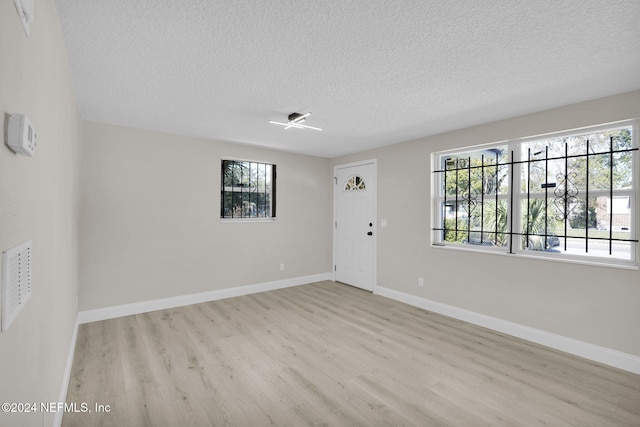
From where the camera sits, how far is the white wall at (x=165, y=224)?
3.57 m

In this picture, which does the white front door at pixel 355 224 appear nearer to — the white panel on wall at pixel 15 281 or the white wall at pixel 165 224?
the white wall at pixel 165 224

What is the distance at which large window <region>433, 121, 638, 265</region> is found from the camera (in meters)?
2.70

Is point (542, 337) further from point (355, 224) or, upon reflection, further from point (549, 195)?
point (355, 224)

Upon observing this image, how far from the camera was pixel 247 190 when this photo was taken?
489 cm

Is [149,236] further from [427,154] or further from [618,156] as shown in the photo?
[618,156]

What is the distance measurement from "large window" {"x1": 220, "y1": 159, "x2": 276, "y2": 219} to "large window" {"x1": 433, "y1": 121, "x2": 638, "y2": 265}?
281cm

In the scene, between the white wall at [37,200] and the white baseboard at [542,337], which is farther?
the white baseboard at [542,337]

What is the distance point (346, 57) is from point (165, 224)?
330 cm

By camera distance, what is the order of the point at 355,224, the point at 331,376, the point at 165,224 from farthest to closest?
1. the point at 355,224
2. the point at 165,224
3. the point at 331,376

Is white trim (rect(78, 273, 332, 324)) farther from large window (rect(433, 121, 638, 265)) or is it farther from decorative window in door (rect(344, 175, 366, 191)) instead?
large window (rect(433, 121, 638, 265))

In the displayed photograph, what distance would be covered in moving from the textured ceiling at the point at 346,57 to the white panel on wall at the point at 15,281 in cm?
140

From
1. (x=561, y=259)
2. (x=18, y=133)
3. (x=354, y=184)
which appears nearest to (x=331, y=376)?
(x=18, y=133)

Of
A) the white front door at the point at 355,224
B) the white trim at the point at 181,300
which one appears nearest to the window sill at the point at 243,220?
the white trim at the point at 181,300

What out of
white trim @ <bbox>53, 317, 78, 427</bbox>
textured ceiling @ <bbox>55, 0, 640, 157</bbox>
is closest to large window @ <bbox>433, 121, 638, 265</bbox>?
textured ceiling @ <bbox>55, 0, 640, 157</bbox>
